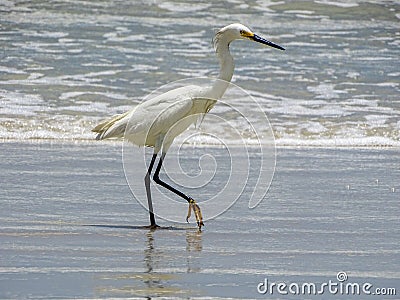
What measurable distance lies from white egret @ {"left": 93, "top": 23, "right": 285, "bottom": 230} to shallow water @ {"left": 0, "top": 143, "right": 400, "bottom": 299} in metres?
0.56

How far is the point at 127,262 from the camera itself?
5.54m

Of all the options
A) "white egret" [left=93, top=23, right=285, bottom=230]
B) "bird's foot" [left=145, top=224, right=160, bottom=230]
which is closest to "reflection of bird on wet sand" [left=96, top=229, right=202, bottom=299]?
"bird's foot" [left=145, top=224, right=160, bottom=230]

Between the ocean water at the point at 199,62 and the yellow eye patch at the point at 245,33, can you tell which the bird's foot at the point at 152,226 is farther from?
the ocean water at the point at 199,62

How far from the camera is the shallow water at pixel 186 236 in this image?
5066 mm

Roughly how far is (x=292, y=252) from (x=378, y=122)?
23.6 ft

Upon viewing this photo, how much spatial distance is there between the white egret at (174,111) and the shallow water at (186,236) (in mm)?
559

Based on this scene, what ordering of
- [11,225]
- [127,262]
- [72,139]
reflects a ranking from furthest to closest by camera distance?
[72,139], [11,225], [127,262]

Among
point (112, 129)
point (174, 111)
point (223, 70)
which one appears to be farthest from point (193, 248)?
point (223, 70)

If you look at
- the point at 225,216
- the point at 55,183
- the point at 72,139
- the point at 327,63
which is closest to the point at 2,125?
the point at 72,139

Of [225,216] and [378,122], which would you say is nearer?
[225,216]

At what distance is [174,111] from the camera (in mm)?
7102

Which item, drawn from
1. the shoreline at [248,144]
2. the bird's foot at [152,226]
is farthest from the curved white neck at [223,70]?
the shoreline at [248,144]

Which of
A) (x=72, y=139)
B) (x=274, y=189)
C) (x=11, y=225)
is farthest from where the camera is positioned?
(x=72, y=139)

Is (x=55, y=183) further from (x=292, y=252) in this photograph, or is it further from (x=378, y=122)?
(x=378, y=122)
